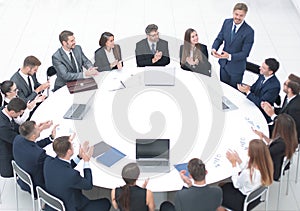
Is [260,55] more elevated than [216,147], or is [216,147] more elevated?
[260,55]

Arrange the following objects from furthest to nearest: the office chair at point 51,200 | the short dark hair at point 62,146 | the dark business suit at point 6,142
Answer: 1. the dark business suit at point 6,142
2. the short dark hair at point 62,146
3. the office chair at point 51,200

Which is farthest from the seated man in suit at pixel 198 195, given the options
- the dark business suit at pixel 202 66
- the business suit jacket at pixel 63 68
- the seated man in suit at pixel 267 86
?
the business suit jacket at pixel 63 68

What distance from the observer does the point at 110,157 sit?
20.2ft

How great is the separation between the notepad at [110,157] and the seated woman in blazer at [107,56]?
1851 mm

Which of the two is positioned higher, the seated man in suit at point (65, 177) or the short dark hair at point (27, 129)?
the short dark hair at point (27, 129)

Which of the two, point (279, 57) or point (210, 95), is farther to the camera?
point (279, 57)

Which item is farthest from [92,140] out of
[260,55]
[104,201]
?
[260,55]

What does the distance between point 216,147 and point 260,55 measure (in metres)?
3.89

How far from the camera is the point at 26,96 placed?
24.3ft

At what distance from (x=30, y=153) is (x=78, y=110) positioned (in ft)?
3.33

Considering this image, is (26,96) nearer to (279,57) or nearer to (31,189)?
(31,189)

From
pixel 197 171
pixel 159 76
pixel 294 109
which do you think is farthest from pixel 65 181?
pixel 294 109

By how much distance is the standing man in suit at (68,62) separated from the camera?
766 cm

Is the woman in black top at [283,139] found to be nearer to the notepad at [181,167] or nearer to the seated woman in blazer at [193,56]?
the notepad at [181,167]
